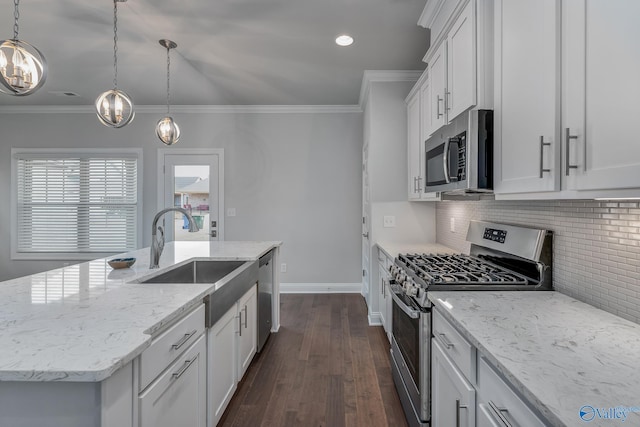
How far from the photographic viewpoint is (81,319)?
1153 millimetres

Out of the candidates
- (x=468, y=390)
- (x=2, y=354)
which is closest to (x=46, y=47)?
(x=2, y=354)

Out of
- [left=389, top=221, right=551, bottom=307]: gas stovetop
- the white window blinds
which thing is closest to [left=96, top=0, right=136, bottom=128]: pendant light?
[left=389, top=221, right=551, bottom=307]: gas stovetop

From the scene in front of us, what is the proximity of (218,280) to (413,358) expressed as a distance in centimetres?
134

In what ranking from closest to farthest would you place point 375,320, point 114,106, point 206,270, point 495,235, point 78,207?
point 495,235 < point 114,106 < point 206,270 < point 375,320 < point 78,207

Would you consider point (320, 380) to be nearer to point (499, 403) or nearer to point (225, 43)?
point (499, 403)

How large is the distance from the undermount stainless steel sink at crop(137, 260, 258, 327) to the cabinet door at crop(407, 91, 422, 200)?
5.50 ft

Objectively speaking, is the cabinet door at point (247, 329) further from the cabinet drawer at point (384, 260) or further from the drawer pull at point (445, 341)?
the drawer pull at point (445, 341)

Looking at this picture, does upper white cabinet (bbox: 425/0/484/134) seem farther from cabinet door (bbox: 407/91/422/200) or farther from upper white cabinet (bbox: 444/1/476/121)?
cabinet door (bbox: 407/91/422/200)

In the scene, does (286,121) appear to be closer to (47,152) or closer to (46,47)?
(46,47)

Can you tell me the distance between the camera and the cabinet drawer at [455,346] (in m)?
1.13

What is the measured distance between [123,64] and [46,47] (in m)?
0.62

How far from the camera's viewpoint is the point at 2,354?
2.90 ft

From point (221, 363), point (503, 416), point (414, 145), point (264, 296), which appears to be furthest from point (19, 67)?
point (414, 145)

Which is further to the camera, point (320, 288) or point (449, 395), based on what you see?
point (320, 288)
